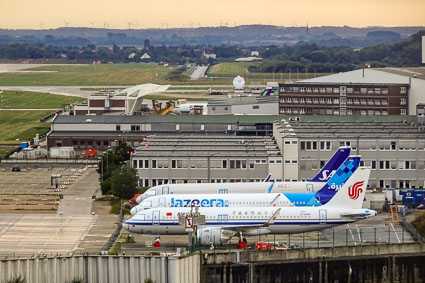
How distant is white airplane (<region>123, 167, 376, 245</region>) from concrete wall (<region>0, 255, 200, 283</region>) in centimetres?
1192

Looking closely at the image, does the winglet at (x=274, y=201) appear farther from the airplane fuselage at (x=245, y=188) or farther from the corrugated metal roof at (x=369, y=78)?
the corrugated metal roof at (x=369, y=78)

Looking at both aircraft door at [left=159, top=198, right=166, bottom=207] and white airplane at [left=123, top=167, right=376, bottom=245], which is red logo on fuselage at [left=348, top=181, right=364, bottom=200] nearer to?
white airplane at [left=123, top=167, right=376, bottom=245]

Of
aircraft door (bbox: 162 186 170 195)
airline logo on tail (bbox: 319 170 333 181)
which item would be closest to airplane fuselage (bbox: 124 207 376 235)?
aircraft door (bbox: 162 186 170 195)

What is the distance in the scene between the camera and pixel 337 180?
7681 centimetres

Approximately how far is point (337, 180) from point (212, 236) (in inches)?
533

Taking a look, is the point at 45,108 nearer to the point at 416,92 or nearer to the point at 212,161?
the point at 416,92

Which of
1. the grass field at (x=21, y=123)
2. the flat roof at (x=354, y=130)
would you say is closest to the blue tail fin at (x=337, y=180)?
the flat roof at (x=354, y=130)

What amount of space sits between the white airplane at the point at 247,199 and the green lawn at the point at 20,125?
68868mm

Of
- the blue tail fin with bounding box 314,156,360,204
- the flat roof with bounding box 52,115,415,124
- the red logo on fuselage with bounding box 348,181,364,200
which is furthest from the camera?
the flat roof with bounding box 52,115,415,124

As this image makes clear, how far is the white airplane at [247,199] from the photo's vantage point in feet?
242

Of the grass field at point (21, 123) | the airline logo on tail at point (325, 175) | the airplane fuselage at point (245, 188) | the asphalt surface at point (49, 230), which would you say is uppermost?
the airline logo on tail at point (325, 175)

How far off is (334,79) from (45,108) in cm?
5496

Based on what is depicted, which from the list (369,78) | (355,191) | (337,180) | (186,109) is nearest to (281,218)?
(355,191)

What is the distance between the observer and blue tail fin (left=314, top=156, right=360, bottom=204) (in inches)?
2980
